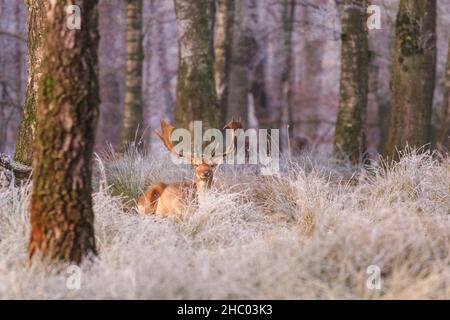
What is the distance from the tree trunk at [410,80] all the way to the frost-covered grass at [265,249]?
3.24m

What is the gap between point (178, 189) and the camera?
984 cm

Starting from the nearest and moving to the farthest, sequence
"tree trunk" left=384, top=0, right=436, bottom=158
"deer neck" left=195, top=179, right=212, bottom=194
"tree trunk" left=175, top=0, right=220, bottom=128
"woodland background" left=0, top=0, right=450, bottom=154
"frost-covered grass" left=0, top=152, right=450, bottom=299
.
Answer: "frost-covered grass" left=0, top=152, right=450, bottom=299 < "deer neck" left=195, top=179, right=212, bottom=194 < "tree trunk" left=384, top=0, right=436, bottom=158 < "tree trunk" left=175, top=0, right=220, bottom=128 < "woodland background" left=0, top=0, right=450, bottom=154

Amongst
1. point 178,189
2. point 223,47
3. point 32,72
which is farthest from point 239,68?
point 178,189

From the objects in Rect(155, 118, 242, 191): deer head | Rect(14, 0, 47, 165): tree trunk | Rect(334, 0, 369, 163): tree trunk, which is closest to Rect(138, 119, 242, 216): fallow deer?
Rect(155, 118, 242, 191): deer head

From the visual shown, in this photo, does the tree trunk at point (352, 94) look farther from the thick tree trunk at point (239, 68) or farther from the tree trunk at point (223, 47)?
the thick tree trunk at point (239, 68)

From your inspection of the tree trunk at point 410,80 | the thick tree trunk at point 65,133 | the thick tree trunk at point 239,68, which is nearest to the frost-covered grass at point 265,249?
the thick tree trunk at point 65,133

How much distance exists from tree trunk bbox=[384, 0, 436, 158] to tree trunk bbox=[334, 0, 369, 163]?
874 millimetres

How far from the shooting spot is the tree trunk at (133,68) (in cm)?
1812

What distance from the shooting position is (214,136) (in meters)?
13.4

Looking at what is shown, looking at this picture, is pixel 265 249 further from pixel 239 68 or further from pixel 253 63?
pixel 253 63

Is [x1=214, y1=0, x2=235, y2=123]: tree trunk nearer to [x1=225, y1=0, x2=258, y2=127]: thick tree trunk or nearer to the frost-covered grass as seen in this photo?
[x1=225, y1=0, x2=258, y2=127]: thick tree trunk

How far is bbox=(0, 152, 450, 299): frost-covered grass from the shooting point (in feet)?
20.1
